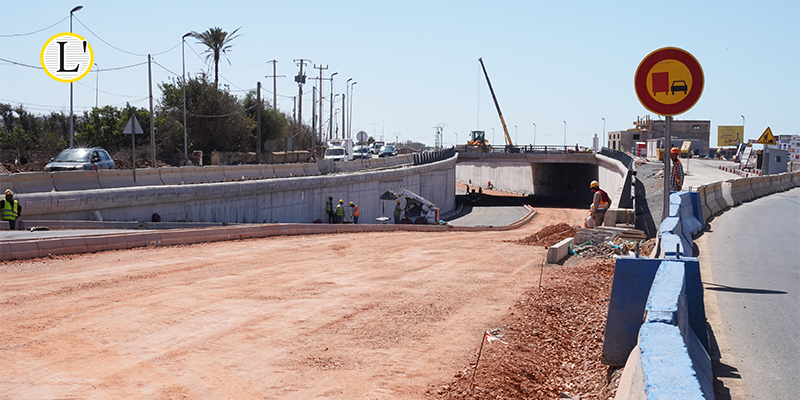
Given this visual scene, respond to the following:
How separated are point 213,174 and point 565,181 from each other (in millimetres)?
60952

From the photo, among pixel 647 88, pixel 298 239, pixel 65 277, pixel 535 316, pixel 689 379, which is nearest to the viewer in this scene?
pixel 689 379

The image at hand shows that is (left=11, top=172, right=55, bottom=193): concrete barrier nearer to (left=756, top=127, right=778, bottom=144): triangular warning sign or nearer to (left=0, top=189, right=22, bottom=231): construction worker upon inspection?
(left=0, top=189, right=22, bottom=231): construction worker

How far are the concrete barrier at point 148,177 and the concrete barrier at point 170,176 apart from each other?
0.27 m

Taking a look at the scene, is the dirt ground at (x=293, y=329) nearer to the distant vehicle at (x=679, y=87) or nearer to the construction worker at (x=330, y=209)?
the distant vehicle at (x=679, y=87)

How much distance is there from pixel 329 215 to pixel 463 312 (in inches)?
1047

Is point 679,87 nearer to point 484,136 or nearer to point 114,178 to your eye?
point 114,178

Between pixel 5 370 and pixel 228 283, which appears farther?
pixel 228 283

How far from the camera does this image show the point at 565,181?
8688 centimetres

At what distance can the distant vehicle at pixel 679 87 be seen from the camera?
7.84 meters

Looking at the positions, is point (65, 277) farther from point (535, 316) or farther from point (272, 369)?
point (535, 316)

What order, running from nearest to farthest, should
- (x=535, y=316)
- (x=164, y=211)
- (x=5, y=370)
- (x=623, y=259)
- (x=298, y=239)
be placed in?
1. (x=623, y=259)
2. (x=5, y=370)
3. (x=535, y=316)
4. (x=298, y=239)
5. (x=164, y=211)

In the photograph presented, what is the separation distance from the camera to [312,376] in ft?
22.0

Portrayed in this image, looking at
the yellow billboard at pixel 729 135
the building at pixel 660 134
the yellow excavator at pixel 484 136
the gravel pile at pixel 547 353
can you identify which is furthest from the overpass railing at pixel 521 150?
the yellow billboard at pixel 729 135

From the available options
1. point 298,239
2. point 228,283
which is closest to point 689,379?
point 228,283
